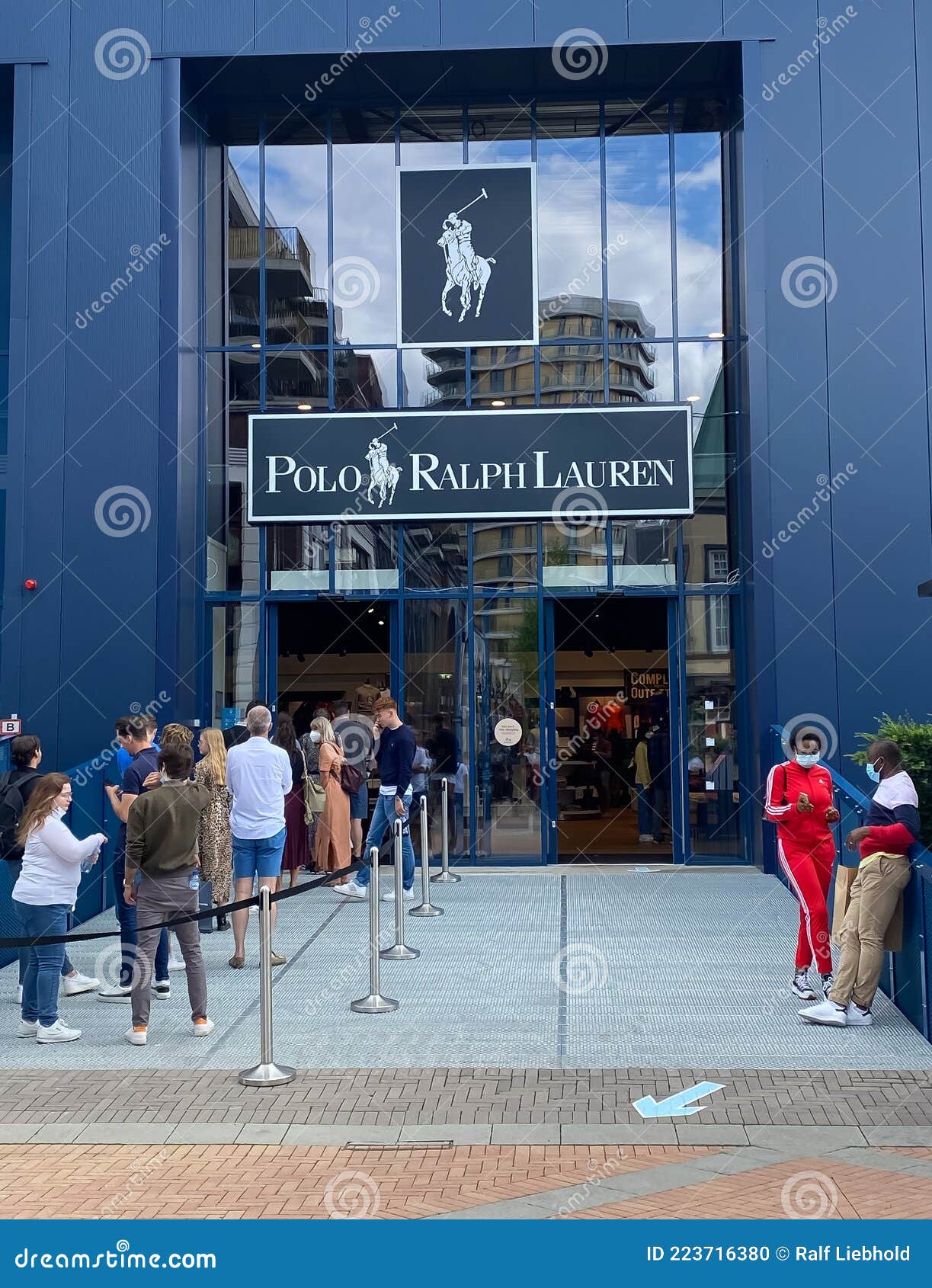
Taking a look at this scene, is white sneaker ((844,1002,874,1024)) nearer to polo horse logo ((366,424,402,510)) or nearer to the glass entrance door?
the glass entrance door

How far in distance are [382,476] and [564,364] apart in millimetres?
2586

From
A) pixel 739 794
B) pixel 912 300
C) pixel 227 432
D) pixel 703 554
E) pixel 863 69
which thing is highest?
pixel 863 69

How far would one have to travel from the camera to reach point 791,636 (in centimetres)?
1409

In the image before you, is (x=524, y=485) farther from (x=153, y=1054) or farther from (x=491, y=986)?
(x=153, y=1054)

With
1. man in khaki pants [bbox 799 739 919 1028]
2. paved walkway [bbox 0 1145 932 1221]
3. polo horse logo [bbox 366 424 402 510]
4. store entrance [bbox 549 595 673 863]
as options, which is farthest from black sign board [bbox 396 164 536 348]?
paved walkway [bbox 0 1145 932 1221]

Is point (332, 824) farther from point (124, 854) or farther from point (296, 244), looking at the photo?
point (296, 244)

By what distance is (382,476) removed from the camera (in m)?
15.0

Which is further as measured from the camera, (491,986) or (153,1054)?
(491,986)

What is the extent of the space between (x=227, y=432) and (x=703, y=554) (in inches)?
233

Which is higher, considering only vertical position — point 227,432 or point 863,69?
point 863,69

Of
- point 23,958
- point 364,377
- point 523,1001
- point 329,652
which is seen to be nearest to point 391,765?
point 523,1001

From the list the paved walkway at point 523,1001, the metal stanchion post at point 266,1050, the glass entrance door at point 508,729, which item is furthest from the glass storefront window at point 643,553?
the metal stanchion post at point 266,1050

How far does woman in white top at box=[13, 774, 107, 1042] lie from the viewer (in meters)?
7.83

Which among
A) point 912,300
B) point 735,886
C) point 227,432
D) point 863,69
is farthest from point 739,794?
point 863,69
